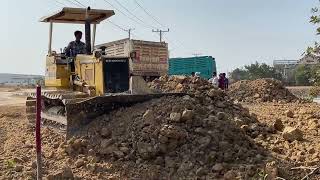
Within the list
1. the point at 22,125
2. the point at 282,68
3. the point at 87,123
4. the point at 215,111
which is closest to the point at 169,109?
the point at 215,111

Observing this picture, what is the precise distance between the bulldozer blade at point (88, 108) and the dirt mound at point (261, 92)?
480 inches

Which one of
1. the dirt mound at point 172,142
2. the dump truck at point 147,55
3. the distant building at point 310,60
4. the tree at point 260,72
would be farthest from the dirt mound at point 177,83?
the tree at point 260,72

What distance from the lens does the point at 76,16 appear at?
10.8m

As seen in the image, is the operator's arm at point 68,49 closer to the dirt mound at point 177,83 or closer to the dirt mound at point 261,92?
the dirt mound at point 177,83

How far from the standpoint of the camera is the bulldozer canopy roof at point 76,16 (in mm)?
10422

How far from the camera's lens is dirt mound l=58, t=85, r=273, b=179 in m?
6.89

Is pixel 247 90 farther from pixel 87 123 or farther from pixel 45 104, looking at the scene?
pixel 87 123

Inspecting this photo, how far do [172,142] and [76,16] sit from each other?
4.60 meters

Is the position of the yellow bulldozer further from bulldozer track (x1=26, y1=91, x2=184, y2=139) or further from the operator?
the operator

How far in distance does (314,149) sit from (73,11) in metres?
5.53

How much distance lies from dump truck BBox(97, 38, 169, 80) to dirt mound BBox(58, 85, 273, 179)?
12.0 metres

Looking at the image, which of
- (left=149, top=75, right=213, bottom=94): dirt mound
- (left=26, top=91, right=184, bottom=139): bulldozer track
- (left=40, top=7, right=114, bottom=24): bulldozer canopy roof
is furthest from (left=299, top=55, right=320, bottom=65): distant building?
(left=149, top=75, right=213, bottom=94): dirt mound

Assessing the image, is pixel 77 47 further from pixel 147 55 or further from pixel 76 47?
pixel 147 55

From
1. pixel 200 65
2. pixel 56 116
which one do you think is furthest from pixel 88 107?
pixel 200 65
